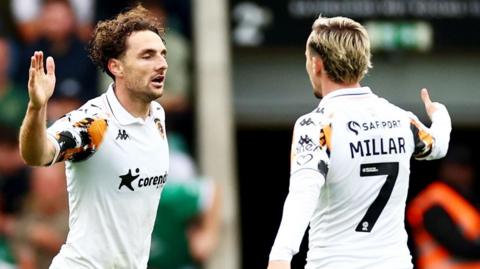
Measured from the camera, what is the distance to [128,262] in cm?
754

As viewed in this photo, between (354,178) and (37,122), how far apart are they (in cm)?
152

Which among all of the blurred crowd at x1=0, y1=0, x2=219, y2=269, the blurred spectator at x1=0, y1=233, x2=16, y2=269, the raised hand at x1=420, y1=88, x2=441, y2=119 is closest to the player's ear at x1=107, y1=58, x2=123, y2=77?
the raised hand at x1=420, y1=88, x2=441, y2=119

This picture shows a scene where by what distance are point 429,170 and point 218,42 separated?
375 centimetres

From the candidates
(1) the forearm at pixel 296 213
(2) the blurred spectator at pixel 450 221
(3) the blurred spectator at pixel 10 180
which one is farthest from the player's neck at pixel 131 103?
(3) the blurred spectator at pixel 10 180

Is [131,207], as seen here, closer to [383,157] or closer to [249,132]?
[383,157]

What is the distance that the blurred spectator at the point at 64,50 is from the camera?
1421cm

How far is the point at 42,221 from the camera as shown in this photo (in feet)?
43.9

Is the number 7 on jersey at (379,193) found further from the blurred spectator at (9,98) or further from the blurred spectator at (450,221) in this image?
the blurred spectator at (9,98)

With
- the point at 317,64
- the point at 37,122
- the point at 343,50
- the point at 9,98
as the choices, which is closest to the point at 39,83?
the point at 37,122

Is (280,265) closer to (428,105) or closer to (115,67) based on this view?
(115,67)

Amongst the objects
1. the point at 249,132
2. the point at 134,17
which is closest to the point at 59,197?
the point at 249,132

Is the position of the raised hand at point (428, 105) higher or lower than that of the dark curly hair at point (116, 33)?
lower

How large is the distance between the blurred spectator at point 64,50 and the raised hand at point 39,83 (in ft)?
23.2

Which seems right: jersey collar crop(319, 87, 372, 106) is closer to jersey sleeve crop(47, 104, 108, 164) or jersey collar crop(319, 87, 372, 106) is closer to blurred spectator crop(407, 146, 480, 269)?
jersey sleeve crop(47, 104, 108, 164)
